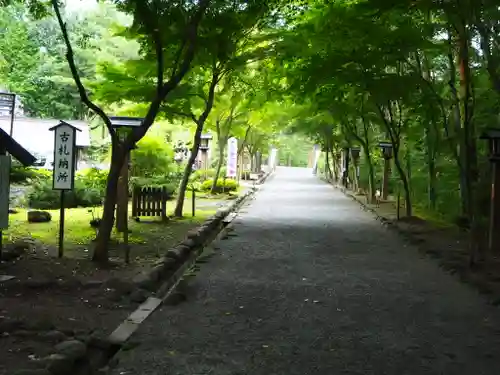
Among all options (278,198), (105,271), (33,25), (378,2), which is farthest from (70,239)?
(33,25)

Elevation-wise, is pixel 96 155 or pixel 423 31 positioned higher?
pixel 423 31

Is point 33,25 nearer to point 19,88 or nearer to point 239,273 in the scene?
point 19,88

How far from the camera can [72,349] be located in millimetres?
4977

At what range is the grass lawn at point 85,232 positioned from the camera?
11.5m

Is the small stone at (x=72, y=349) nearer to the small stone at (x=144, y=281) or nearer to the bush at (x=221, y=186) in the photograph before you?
the small stone at (x=144, y=281)

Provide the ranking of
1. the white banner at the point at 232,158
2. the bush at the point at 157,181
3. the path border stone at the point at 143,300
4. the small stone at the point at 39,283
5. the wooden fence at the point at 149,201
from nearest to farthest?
the path border stone at the point at 143,300, the small stone at the point at 39,283, the wooden fence at the point at 149,201, the bush at the point at 157,181, the white banner at the point at 232,158

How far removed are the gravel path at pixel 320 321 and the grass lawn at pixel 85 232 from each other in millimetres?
1661

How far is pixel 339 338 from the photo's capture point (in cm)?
596

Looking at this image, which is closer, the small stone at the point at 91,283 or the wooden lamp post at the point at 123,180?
the small stone at the point at 91,283

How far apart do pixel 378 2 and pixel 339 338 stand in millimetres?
6416

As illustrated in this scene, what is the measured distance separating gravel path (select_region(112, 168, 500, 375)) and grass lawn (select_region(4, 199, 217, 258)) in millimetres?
1661

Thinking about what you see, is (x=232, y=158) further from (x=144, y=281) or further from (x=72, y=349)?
(x=72, y=349)

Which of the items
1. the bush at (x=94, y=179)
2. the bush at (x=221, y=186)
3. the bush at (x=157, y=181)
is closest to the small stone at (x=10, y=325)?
the bush at (x=94, y=179)

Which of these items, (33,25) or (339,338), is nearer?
(339,338)
